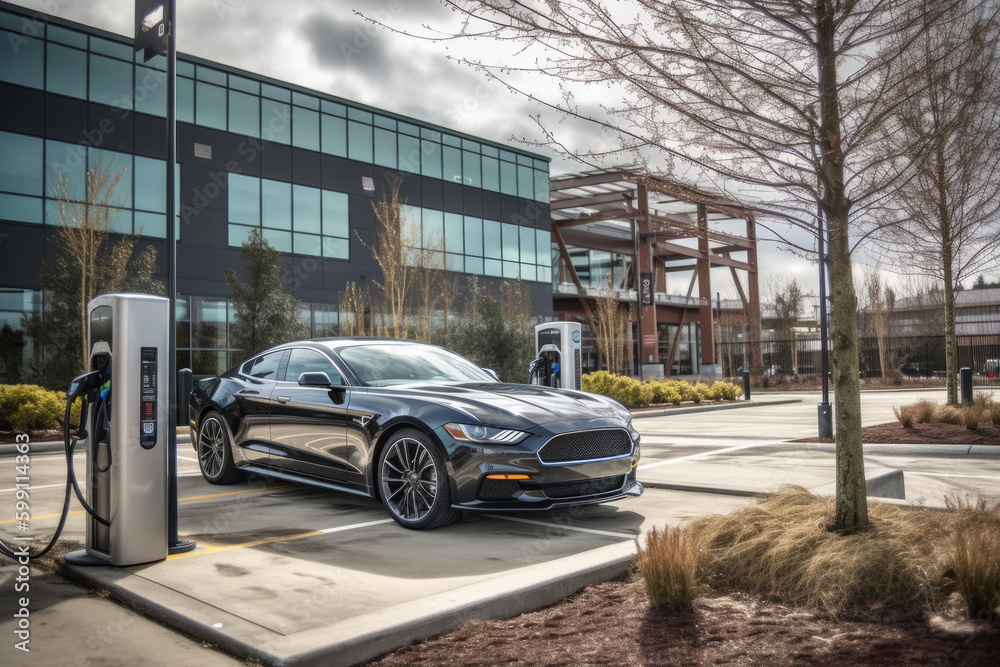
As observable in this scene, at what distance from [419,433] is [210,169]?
25158 millimetres

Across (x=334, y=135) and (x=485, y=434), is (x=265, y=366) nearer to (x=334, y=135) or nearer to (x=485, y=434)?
(x=485, y=434)

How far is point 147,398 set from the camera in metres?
4.70

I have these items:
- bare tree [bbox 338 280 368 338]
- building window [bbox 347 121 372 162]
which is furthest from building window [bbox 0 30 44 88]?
bare tree [bbox 338 280 368 338]

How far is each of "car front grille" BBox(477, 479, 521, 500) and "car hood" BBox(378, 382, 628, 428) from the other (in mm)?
419

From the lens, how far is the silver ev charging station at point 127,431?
182 inches

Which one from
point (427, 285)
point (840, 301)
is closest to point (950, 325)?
point (840, 301)

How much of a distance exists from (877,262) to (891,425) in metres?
5.17

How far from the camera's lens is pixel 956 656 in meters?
2.84

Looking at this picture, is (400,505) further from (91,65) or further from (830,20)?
(91,65)

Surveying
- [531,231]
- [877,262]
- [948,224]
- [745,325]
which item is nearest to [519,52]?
[877,262]

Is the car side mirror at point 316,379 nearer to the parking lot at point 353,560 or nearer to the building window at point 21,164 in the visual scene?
the parking lot at point 353,560

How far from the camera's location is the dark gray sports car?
18.1 feet

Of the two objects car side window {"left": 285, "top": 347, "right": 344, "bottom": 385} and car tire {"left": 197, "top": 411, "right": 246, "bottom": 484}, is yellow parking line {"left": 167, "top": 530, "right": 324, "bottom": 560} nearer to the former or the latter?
car side window {"left": 285, "top": 347, "right": 344, "bottom": 385}

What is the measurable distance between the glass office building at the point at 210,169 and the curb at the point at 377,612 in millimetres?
20093
